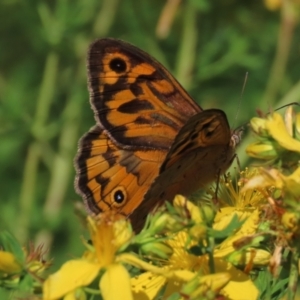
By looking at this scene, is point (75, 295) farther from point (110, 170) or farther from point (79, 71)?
point (79, 71)

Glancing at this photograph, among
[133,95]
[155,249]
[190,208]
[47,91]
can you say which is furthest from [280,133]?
[47,91]

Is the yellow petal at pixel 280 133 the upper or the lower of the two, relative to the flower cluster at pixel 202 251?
→ upper

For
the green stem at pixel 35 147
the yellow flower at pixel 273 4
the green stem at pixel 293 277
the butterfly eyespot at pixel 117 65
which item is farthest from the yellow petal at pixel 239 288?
the yellow flower at pixel 273 4

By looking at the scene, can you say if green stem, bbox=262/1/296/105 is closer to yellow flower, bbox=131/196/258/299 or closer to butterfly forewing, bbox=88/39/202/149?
butterfly forewing, bbox=88/39/202/149

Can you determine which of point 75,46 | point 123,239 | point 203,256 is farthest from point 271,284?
point 75,46

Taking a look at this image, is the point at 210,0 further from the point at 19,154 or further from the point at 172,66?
the point at 19,154

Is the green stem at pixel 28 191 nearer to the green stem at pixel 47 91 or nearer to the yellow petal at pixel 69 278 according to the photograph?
the green stem at pixel 47 91
